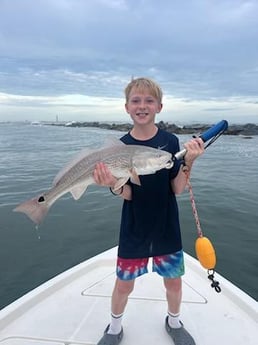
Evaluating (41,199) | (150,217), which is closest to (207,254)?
(150,217)

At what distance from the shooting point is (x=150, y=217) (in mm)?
3264

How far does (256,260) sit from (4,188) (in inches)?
364

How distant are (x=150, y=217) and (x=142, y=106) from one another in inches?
42.5

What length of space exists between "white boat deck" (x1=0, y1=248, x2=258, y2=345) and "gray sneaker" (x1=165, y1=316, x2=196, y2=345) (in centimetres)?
7

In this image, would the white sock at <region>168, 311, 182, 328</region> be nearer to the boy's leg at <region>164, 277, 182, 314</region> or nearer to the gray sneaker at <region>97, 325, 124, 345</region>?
the boy's leg at <region>164, 277, 182, 314</region>

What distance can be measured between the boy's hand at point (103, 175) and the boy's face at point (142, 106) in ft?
1.86

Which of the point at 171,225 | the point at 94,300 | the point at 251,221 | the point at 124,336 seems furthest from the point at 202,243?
the point at 251,221

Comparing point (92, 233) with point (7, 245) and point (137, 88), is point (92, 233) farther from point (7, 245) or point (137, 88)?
point (137, 88)

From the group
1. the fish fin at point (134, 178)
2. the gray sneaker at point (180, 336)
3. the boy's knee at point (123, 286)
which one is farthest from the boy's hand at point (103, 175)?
the gray sneaker at point (180, 336)

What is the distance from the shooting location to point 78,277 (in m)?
4.68

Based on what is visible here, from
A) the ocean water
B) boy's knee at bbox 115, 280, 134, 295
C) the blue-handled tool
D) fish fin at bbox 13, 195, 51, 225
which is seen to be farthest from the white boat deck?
the blue-handled tool

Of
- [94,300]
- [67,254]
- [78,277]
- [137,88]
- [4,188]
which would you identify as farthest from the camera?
[4,188]

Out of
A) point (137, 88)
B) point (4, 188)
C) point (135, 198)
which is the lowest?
point (4, 188)

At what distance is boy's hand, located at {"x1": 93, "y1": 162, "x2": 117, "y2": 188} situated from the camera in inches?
121
